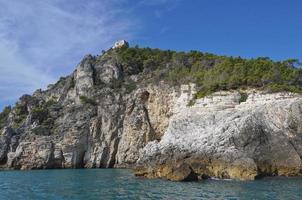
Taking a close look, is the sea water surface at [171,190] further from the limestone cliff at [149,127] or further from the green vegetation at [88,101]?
the green vegetation at [88,101]

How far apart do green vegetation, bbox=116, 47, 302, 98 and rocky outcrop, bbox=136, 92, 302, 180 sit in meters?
4.49

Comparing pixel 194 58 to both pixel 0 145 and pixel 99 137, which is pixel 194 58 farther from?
pixel 0 145

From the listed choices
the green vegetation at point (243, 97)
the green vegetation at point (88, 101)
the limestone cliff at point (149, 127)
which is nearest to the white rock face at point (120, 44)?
the limestone cliff at point (149, 127)

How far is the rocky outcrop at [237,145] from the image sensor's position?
4100 centimetres

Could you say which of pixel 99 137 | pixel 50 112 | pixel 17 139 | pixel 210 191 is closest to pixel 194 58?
pixel 99 137

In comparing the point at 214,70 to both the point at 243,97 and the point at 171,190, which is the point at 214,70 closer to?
the point at 243,97

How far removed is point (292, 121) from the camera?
44.1 metres

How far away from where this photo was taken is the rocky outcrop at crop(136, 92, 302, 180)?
41000mm

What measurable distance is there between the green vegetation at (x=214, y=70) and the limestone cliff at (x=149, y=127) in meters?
0.68

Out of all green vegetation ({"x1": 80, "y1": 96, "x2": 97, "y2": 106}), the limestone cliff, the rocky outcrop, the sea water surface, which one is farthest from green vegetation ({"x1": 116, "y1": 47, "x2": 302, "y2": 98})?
the sea water surface

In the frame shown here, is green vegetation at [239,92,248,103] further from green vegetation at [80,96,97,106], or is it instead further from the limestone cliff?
green vegetation at [80,96,97,106]

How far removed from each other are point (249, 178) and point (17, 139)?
170 ft

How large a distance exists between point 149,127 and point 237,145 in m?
28.1

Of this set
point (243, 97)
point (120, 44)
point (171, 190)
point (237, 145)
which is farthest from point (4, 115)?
point (171, 190)
